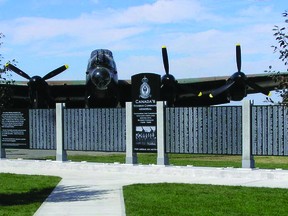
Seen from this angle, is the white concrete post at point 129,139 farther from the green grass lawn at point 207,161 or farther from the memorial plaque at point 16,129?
the memorial plaque at point 16,129

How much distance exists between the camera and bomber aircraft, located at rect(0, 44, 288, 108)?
28922mm

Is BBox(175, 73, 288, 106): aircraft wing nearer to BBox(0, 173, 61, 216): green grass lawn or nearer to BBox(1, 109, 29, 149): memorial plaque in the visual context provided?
BBox(1, 109, 29, 149): memorial plaque

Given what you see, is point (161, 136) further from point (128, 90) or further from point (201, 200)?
point (128, 90)

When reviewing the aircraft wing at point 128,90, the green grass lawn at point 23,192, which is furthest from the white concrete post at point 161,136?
the aircraft wing at point 128,90

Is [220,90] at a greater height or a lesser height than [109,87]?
lesser

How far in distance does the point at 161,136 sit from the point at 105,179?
126 inches

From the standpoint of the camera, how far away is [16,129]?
75.4ft

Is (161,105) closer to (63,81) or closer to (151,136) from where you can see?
(151,136)

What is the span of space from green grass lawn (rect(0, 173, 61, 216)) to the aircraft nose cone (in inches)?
463

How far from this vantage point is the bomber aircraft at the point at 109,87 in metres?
28.9

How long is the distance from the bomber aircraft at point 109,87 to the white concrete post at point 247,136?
1038 centimetres

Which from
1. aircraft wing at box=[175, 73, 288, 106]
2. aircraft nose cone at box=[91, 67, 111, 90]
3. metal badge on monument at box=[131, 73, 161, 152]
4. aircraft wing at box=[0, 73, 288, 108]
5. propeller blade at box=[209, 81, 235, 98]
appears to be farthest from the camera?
aircraft wing at box=[0, 73, 288, 108]

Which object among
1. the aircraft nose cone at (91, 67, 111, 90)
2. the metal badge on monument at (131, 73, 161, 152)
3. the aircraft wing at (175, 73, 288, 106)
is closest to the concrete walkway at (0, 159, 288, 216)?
the metal badge on monument at (131, 73, 161, 152)

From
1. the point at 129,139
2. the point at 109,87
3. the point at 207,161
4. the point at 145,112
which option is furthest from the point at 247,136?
the point at 109,87
